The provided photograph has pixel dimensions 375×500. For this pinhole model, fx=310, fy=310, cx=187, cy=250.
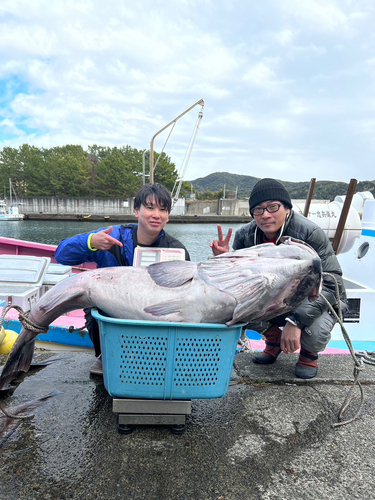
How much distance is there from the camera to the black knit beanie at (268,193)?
266 cm

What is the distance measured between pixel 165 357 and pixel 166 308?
0.91 ft

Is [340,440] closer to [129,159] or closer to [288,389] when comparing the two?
[288,389]

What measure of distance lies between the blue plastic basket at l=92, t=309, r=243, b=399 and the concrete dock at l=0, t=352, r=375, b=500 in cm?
29

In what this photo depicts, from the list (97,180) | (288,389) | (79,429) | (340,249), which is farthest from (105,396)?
(97,180)

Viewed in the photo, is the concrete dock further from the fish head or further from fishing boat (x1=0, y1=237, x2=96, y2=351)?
fishing boat (x1=0, y1=237, x2=96, y2=351)

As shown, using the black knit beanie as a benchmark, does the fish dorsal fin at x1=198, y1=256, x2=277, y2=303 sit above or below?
below

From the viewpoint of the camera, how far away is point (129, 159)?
65.9 meters

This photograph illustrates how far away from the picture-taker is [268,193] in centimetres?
266

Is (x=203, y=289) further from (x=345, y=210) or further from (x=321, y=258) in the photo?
(x=345, y=210)

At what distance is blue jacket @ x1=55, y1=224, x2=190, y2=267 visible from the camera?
2688 mm

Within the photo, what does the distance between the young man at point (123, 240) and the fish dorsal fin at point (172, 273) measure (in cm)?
57

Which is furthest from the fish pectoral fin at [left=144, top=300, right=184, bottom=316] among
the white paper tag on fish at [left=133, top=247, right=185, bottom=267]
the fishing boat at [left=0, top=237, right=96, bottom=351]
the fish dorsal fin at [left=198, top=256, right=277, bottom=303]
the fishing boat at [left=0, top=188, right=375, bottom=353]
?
the fishing boat at [left=0, top=188, right=375, bottom=353]

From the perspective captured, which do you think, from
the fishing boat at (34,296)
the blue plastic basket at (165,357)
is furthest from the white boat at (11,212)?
the blue plastic basket at (165,357)

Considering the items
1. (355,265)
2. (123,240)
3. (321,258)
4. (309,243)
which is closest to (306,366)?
(321,258)
